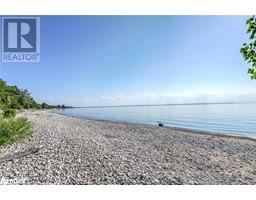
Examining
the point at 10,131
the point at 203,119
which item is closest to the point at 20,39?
the point at 10,131

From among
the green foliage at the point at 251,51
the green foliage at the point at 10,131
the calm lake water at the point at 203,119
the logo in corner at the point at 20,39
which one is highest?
the logo in corner at the point at 20,39

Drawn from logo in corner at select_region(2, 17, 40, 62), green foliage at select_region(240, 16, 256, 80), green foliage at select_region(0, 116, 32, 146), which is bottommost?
green foliage at select_region(0, 116, 32, 146)

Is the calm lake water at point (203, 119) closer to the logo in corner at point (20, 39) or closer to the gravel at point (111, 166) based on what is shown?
the gravel at point (111, 166)

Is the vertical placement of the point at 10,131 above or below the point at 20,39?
below

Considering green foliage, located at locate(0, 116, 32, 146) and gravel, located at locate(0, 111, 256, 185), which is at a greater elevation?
green foliage, located at locate(0, 116, 32, 146)

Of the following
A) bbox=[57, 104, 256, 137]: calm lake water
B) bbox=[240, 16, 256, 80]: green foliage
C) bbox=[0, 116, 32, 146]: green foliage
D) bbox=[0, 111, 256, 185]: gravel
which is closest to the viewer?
bbox=[240, 16, 256, 80]: green foliage

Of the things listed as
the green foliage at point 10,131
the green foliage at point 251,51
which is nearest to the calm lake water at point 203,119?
the green foliage at point 10,131

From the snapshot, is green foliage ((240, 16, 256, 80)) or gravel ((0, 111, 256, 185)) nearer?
green foliage ((240, 16, 256, 80))

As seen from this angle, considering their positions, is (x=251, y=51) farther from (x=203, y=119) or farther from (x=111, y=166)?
(x=203, y=119)

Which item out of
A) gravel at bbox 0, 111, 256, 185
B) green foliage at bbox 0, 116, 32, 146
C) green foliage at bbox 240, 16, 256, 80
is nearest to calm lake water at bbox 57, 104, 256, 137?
gravel at bbox 0, 111, 256, 185

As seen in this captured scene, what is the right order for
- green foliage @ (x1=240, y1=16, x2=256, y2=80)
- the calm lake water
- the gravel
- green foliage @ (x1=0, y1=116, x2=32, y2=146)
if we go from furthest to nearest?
the calm lake water, green foliage @ (x1=0, y1=116, x2=32, y2=146), the gravel, green foliage @ (x1=240, y1=16, x2=256, y2=80)

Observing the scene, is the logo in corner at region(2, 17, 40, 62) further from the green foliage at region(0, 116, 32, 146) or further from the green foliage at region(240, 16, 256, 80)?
the green foliage at region(240, 16, 256, 80)

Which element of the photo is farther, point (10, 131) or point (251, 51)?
point (10, 131)
